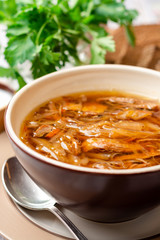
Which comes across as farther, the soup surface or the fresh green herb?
the fresh green herb

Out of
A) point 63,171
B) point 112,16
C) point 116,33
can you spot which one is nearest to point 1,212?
point 63,171

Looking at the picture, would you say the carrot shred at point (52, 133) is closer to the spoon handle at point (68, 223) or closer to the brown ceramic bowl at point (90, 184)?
the brown ceramic bowl at point (90, 184)

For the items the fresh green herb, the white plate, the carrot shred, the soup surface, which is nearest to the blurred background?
the fresh green herb

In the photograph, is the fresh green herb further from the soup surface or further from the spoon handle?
the spoon handle

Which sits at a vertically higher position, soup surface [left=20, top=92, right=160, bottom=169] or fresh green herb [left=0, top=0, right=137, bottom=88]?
fresh green herb [left=0, top=0, right=137, bottom=88]

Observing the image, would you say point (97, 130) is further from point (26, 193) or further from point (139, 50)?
point (139, 50)

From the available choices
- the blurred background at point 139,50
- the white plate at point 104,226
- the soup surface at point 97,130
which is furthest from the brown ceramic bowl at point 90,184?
the blurred background at point 139,50
